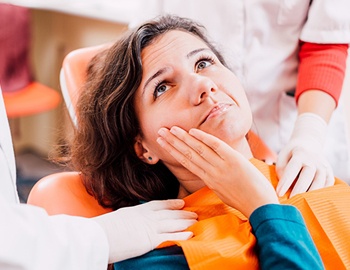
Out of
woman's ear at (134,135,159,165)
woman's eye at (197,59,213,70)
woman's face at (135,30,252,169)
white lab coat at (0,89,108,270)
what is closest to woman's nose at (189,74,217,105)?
woman's face at (135,30,252,169)

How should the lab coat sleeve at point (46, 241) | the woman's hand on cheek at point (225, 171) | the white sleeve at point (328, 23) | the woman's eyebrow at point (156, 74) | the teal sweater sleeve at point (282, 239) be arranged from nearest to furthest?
the lab coat sleeve at point (46, 241) < the teal sweater sleeve at point (282, 239) < the woman's hand on cheek at point (225, 171) < the woman's eyebrow at point (156, 74) < the white sleeve at point (328, 23)

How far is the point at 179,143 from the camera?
1.24 metres

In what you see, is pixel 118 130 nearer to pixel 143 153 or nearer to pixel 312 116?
pixel 143 153

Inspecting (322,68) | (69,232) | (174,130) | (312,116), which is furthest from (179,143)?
(322,68)

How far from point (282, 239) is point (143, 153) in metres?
0.49

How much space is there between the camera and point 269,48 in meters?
1.70

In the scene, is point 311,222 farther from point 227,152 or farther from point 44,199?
point 44,199

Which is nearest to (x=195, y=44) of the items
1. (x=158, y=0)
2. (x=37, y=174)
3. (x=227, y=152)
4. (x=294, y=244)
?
(x=227, y=152)

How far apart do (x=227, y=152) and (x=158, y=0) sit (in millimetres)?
802

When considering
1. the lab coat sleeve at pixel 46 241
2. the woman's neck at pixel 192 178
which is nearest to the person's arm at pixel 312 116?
the woman's neck at pixel 192 178

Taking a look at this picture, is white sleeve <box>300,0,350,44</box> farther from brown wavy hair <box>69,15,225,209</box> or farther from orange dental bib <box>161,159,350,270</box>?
orange dental bib <box>161,159,350,270</box>

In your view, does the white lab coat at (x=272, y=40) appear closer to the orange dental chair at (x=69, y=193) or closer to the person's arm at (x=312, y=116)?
the person's arm at (x=312, y=116)

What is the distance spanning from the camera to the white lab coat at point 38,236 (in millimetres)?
851

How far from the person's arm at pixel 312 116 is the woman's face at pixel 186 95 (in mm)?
185
